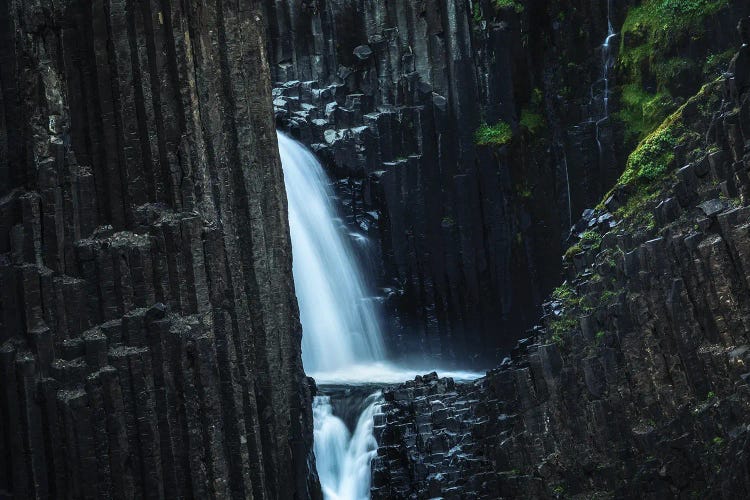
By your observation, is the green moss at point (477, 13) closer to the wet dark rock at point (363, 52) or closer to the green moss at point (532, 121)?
the green moss at point (532, 121)

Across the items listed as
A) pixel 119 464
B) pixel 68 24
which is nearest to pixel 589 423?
pixel 119 464

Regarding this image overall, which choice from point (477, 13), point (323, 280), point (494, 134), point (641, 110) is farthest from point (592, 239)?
point (477, 13)

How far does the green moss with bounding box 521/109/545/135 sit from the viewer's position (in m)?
32.2

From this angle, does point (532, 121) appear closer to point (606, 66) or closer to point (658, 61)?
point (606, 66)

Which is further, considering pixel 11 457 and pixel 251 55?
pixel 251 55

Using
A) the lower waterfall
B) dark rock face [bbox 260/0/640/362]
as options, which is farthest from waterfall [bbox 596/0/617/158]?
the lower waterfall

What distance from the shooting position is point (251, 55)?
23.4 m

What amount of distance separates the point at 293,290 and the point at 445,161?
9.86m

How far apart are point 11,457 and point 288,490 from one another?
19.4 ft

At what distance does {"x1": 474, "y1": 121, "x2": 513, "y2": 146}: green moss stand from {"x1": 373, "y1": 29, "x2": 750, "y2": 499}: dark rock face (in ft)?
24.4

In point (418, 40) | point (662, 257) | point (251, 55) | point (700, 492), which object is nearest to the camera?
point (700, 492)

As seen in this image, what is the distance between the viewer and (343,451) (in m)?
24.7

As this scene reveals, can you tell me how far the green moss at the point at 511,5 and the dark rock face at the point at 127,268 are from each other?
12.2 m

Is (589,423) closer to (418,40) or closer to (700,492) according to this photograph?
(700,492)
